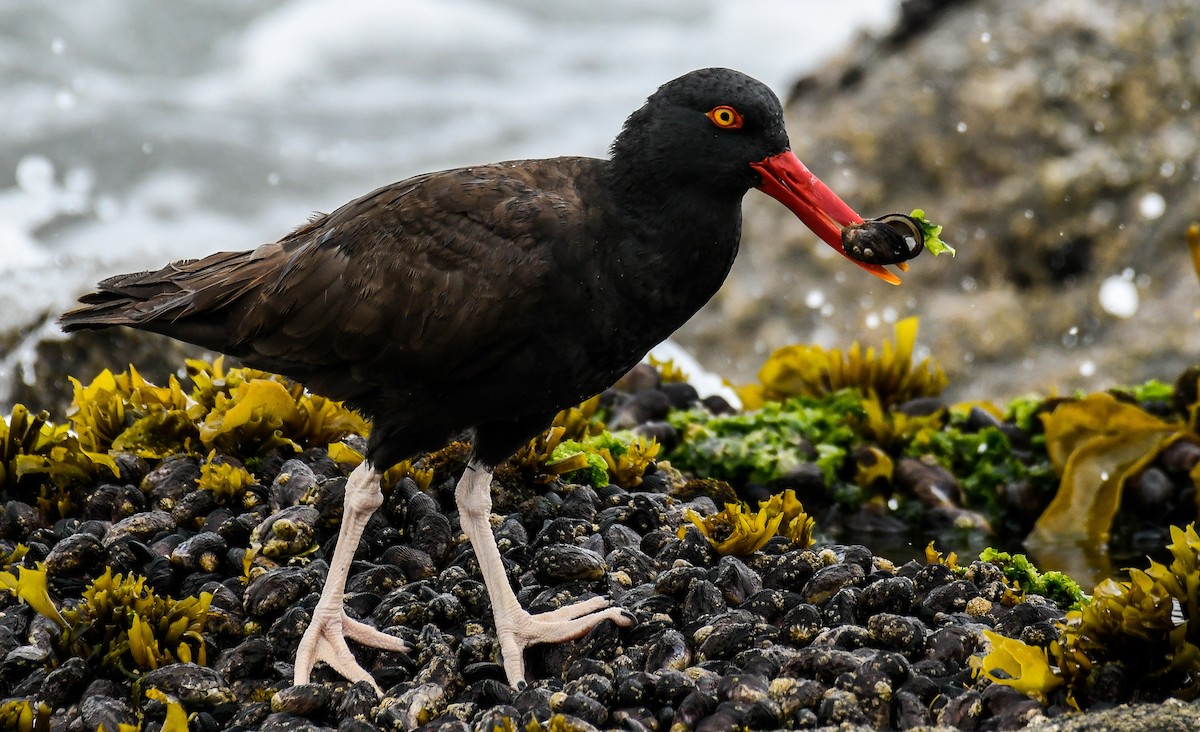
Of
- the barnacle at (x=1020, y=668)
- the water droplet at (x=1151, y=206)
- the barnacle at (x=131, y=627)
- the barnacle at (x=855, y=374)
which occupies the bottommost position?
the barnacle at (x=131, y=627)

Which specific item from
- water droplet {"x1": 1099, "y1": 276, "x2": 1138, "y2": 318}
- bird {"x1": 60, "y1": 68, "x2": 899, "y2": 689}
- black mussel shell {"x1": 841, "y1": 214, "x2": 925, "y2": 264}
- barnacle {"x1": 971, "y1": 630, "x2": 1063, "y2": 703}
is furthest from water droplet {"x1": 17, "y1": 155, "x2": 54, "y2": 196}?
barnacle {"x1": 971, "y1": 630, "x2": 1063, "y2": 703}

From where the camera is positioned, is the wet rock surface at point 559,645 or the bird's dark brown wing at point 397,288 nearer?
the wet rock surface at point 559,645

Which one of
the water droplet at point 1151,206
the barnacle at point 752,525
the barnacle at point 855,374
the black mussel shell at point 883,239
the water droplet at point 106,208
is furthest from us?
the water droplet at point 106,208

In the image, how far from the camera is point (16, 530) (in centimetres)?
463

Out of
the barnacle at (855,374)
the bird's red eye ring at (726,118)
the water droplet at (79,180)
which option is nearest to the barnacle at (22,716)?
the bird's red eye ring at (726,118)

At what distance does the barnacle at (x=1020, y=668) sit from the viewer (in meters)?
3.44

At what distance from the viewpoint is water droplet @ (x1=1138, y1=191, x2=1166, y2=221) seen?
8.05m

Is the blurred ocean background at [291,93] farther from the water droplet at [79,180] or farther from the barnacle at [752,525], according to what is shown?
the barnacle at [752,525]

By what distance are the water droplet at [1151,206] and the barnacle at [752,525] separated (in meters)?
4.53

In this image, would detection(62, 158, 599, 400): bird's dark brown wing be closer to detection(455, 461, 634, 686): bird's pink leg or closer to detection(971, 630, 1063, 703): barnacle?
detection(455, 461, 634, 686): bird's pink leg

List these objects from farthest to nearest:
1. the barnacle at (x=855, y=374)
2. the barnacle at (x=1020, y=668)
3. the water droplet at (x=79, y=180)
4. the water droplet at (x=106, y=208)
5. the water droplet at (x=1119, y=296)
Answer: the water droplet at (x=79, y=180), the water droplet at (x=106, y=208), the water droplet at (x=1119, y=296), the barnacle at (x=855, y=374), the barnacle at (x=1020, y=668)

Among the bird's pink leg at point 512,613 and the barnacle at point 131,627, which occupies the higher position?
the bird's pink leg at point 512,613

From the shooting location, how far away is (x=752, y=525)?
435 cm

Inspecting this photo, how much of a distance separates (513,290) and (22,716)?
184 centimetres
